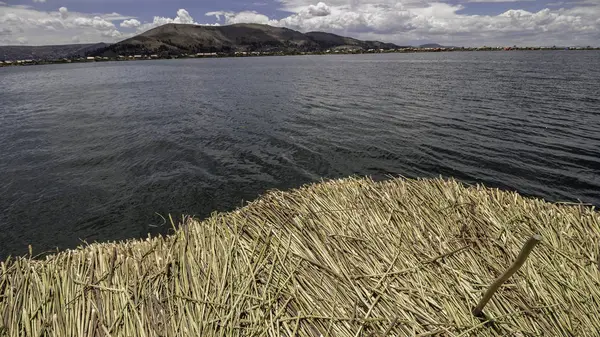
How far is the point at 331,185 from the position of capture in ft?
29.0

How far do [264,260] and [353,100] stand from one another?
4344 centimetres

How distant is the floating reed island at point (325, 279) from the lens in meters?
5.14

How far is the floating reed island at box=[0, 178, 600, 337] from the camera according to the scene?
16.9 feet

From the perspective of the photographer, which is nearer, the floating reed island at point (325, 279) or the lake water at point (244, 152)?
the floating reed island at point (325, 279)

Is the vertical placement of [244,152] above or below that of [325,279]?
below

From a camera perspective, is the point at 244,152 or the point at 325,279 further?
the point at 244,152

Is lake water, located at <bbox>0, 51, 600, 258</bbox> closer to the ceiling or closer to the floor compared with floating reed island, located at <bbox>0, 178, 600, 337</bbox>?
closer to the floor

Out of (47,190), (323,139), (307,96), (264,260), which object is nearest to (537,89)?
(307,96)

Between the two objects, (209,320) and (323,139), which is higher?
(209,320)

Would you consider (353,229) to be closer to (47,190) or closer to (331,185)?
(331,185)

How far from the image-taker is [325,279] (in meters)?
5.87

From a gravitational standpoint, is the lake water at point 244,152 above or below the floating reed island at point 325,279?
below

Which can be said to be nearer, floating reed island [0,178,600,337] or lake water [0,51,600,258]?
floating reed island [0,178,600,337]

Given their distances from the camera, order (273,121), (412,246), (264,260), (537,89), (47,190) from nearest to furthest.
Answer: (264,260) → (412,246) → (47,190) → (273,121) → (537,89)
